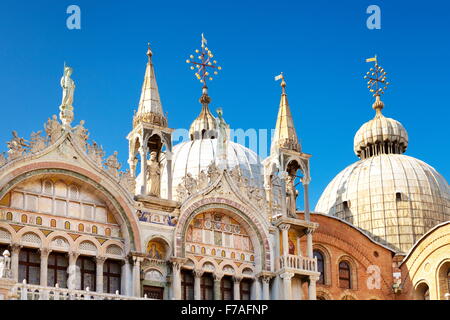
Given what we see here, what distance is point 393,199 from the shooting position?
51.8 metres

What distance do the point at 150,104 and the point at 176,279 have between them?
18.3ft

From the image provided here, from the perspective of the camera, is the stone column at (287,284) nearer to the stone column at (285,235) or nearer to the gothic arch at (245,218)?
the gothic arch at (245,218)

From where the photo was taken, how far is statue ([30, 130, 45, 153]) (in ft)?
97.2

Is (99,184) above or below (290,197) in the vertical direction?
below

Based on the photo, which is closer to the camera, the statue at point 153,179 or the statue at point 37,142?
the statue at point 37,142

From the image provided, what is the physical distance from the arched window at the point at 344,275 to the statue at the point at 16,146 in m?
16.6

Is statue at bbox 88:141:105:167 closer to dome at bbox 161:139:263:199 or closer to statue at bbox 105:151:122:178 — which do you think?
statue at bbox 105:151:122:178

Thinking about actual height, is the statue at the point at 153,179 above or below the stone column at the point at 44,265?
above

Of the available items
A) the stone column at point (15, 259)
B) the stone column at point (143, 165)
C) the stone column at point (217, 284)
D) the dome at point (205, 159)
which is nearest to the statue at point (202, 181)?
the stone column at point (143, 165)

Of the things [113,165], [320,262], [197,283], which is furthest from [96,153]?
[320,262]

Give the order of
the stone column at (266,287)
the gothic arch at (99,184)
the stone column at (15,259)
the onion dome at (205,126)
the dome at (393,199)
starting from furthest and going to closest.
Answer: the dome at (393,199) → the onion dome at (205,126) → the stone column at (266,287) → the gothic arch at (99,184) → the stone column at (15,259)

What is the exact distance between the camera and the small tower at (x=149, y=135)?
32094 millimetres

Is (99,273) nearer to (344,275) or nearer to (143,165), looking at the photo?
(143,165)

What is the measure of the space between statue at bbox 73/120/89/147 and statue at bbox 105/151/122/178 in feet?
2.91
